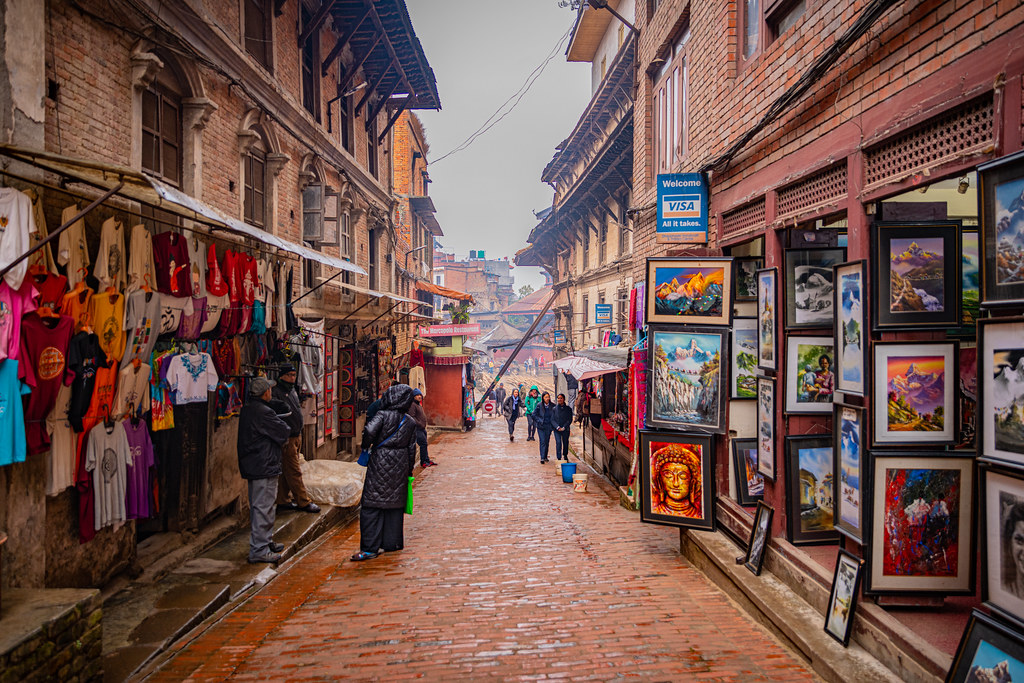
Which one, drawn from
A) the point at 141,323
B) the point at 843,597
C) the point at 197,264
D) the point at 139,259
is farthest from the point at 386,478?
the point at 843,597

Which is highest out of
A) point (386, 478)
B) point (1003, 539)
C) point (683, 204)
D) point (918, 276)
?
point (683, 204)

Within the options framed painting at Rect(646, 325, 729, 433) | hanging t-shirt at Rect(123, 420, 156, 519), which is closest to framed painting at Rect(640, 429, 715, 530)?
framed painting at Rect(646, 325, 729, 433)

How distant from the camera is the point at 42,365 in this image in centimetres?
469

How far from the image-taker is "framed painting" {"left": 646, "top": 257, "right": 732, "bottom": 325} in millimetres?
6680

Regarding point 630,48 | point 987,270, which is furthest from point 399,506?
point 630,48

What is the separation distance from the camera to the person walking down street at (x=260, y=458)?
7.14m

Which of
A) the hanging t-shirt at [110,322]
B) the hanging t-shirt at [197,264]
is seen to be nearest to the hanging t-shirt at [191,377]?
the hanging t-shirt at [197,264]

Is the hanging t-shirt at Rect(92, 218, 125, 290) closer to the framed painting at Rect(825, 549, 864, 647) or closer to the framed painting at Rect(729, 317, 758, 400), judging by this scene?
the framed painting at Rect(729, 317, 758, 400)

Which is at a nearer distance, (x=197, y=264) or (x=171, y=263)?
(x=171, y=263)

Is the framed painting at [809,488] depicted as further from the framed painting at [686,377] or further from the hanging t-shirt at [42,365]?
the hanging t-shirt at [42,365]

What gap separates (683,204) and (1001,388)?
16.4 ft

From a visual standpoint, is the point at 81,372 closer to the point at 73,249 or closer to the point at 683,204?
the point at 73,249

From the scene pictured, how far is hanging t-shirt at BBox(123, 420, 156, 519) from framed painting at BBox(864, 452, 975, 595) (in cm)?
643

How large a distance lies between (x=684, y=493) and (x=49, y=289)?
6237mm
